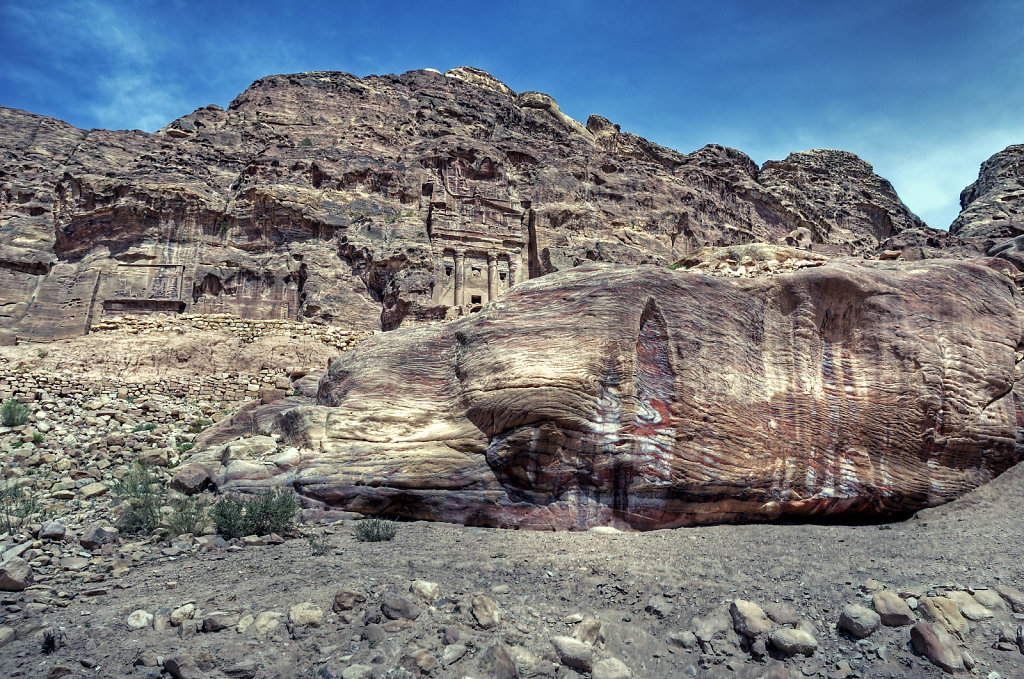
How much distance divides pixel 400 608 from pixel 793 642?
3407 mm

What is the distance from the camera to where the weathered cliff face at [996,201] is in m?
40.8

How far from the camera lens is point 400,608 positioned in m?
5.43

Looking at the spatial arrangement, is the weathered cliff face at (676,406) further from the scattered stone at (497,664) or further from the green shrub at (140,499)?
the scattered stone at (497,664)

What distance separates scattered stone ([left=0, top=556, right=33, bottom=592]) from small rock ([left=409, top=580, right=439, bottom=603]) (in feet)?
12.2

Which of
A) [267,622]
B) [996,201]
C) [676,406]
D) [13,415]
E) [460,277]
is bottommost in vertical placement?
[267,622]

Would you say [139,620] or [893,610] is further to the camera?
[893,610]

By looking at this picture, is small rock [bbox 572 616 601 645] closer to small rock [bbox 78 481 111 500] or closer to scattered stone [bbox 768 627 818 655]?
scattered stone [bbox 768 627 818 655]

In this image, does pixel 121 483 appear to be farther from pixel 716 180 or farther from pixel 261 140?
pixel 716 180

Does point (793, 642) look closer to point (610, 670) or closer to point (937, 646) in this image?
point (937, 646)

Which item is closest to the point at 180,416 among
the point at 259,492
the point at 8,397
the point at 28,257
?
the point at 8,397

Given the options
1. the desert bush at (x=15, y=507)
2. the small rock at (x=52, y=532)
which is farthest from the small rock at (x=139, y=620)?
the desert bush at (x=15, y=507)

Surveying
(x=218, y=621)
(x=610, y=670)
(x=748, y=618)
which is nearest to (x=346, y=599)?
(x=218, y=621)

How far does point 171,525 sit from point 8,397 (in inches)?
405

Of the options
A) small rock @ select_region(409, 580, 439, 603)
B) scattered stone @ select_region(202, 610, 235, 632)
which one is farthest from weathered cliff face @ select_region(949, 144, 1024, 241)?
scattered stone @ select_region(202, 610, 235, 632)
